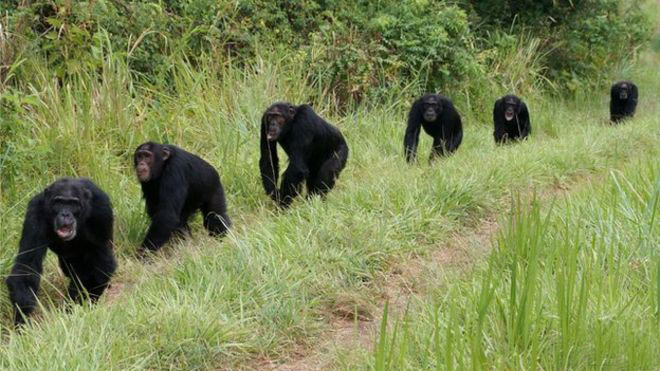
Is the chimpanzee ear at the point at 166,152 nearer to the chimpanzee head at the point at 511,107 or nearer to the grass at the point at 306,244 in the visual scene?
the grass at the point at 306,244

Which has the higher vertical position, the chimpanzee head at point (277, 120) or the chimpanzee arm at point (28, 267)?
the chimpanzee head at point (277, 120)

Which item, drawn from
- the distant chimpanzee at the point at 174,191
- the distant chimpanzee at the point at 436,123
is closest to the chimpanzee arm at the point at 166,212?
the distant chimpanzee at the point at 174,191

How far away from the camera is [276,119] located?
7629 mm

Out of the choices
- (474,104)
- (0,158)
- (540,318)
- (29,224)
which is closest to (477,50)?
(474,104)

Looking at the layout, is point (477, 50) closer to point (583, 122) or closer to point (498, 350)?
point (583, 122)

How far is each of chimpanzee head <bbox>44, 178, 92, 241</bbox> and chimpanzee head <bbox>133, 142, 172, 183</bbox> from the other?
3.01ft

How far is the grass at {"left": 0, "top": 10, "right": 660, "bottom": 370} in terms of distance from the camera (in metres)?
3.64

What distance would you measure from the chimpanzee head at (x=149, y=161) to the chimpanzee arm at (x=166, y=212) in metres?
0.09

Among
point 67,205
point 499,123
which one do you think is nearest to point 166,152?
point 67,205

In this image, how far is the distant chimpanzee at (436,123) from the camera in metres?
9.94

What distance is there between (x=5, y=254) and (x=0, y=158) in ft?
3.51

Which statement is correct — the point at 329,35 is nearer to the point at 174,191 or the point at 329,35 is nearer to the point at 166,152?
the point at 166,152

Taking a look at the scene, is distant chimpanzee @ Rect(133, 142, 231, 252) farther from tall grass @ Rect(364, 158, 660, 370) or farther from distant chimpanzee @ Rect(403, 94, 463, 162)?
distant chimpanzee @ Rect(403, 94, 463, 162)

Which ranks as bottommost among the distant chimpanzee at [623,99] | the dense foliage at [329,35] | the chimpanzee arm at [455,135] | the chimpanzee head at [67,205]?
the distant chimpanzee at [623,99]
